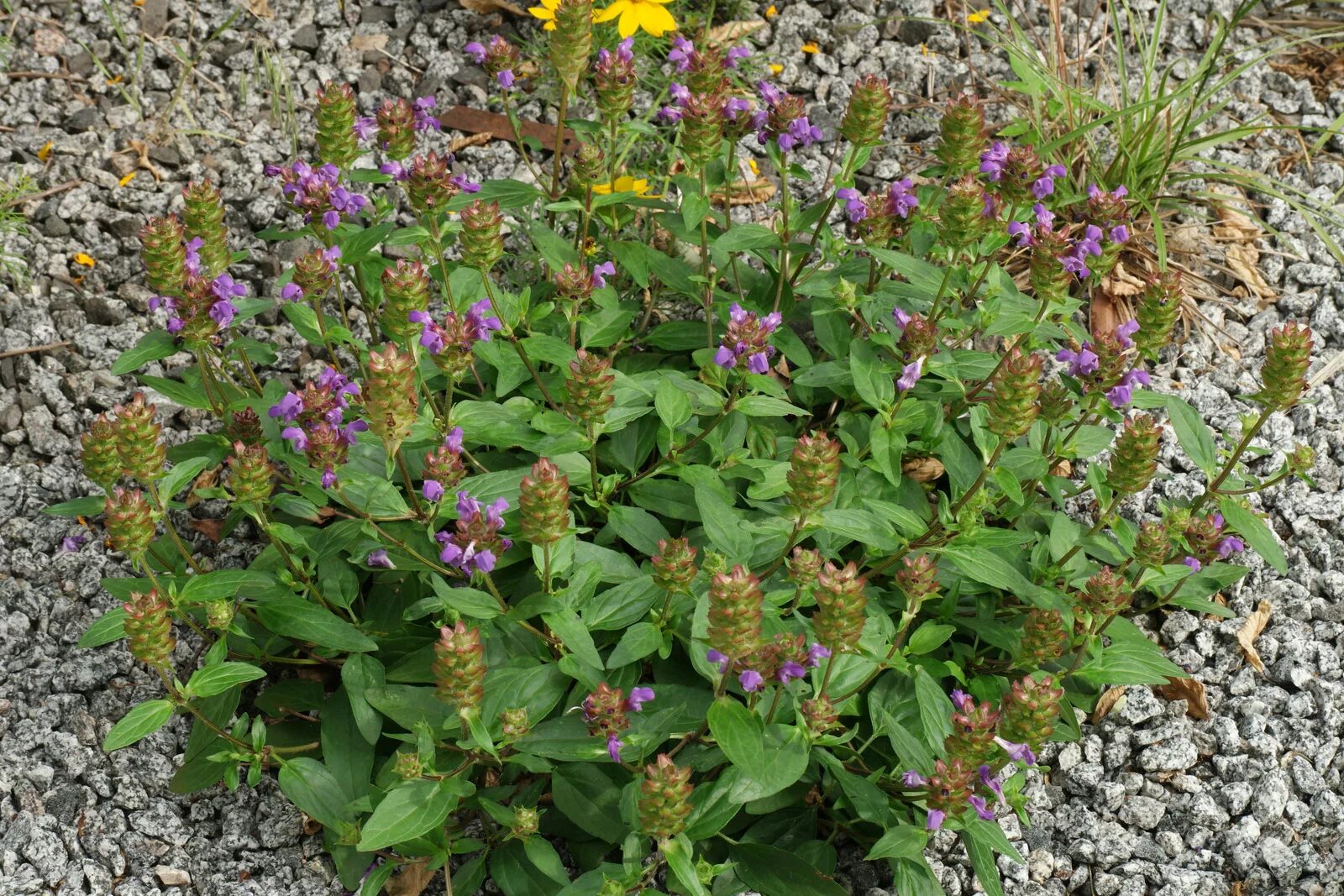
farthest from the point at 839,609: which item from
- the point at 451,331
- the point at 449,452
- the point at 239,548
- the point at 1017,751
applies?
the point at 239,548

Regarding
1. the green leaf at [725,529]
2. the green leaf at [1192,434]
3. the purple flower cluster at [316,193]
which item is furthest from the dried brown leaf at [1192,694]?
the purple flower cluster at [316,193]

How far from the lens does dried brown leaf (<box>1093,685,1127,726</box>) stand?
3.82 meters

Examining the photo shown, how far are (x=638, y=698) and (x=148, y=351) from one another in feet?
5.24

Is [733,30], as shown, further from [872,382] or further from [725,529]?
[725,529]

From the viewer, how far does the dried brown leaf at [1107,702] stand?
3824mm

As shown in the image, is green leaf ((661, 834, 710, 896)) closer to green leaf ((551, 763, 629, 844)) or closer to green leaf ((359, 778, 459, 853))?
green leaf ((551, 763, 629, 844))

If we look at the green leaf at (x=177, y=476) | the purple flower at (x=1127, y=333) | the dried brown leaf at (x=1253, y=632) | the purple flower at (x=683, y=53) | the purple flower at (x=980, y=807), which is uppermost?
the purple flower at (x=683, y=53)

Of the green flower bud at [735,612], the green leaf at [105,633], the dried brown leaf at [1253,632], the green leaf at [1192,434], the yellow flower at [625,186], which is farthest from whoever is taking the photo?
the yellow flower at [625,186]

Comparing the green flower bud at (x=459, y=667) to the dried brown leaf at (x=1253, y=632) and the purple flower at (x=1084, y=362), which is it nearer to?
the purple flower at (x=1084, y=362)

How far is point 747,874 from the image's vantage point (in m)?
3.23

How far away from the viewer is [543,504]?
111 inches

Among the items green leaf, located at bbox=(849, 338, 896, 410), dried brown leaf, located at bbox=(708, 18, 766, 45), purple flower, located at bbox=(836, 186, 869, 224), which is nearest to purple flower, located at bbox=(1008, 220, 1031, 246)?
purple flower, located at bbox=(836, 186, 869, 224)

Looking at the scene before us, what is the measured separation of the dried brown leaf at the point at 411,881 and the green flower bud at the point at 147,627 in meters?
0.89

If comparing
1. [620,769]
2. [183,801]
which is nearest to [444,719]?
[620,769]
